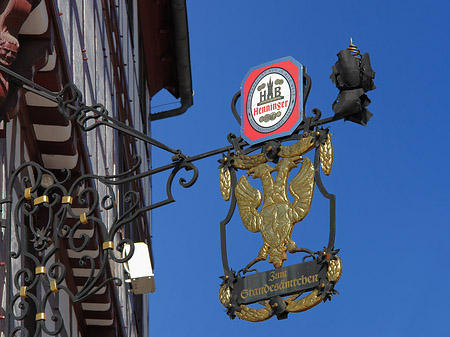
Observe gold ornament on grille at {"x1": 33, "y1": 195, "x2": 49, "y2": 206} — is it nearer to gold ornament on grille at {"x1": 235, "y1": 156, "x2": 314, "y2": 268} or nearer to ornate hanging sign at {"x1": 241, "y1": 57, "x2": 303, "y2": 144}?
gold ornament on grille at {"x1": 235, "y1": 156, "x2": 314, "y2": 268}

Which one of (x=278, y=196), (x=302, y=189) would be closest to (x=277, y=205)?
(x=278, y=196)

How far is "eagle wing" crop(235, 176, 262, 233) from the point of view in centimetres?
882

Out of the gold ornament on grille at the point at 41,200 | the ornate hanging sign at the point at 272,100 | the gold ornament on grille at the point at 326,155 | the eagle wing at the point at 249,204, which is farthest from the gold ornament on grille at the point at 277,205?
the gold ornament on grille at the point at 41,200

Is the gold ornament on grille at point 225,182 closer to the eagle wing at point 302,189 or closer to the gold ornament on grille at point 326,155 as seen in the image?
the eagle wing at point 302,189

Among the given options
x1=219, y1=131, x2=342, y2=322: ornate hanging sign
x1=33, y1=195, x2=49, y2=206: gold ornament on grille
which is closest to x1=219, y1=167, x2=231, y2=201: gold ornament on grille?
x1=219, y1=131, x2=342, y2=322: ornate hanging sign

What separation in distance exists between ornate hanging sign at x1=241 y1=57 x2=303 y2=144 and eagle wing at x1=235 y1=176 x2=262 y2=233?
0.33 metres

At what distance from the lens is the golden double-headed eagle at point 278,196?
865 centimetres

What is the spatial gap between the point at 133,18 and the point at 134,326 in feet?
17.4

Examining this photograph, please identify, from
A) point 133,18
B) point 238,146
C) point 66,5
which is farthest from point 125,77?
point 238,146

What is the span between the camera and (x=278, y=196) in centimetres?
880

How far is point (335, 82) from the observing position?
8.57 metres

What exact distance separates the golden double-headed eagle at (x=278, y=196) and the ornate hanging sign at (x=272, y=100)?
14cm

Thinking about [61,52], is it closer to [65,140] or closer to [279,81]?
[65,140]

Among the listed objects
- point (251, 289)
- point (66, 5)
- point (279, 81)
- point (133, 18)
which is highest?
point (133, 18)
